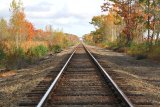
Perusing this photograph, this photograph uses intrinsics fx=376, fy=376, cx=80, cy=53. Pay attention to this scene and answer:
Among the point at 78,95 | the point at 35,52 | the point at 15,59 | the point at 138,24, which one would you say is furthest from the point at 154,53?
the point at 138,24

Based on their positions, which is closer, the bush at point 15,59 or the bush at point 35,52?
the bush at point 15,59

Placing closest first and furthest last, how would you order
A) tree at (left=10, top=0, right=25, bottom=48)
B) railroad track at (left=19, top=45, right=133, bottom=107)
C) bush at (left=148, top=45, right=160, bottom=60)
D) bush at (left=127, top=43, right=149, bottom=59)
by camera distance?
railroad track at (left=19, top=45, right=133, bottom=107), bush at (left=148, top=45, right=160, bottom=60), bush at (left=127, top=43, right=149, bottom=59), tree at (left=10, top=0, right=25, bottom=48)

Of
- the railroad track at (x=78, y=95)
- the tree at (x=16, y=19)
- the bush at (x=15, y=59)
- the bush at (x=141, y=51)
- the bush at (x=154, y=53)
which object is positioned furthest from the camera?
the tree at (x=16, y=19)

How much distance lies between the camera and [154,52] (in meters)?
28.3

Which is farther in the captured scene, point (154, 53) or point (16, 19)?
point (16, 19)

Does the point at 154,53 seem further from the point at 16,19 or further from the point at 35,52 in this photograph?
the point at 16,19

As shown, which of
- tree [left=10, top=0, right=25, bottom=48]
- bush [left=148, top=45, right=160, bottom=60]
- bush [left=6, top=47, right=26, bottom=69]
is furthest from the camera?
tree [left=10, top=0, right=25, bottom=48]

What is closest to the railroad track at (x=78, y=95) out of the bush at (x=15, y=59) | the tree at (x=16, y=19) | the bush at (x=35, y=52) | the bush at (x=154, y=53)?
the bush at (x=15, y=59)

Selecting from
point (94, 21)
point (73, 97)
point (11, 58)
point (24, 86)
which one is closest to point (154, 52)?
point (11, 58)

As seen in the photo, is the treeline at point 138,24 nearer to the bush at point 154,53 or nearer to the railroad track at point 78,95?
the bush at point 154,53

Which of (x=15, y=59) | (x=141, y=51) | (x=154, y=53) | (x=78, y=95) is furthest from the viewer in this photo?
(x=141, y=51)

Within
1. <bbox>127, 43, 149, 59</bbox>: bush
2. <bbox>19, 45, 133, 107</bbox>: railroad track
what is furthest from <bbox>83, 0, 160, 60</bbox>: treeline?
<bbox>19, 45, 133, 107</bbox>: railroad track

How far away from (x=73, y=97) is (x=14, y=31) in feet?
184

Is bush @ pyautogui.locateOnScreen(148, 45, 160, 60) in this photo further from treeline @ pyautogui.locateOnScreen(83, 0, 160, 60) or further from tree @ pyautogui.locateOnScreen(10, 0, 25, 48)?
tree @ pyautogui.locateOnScreen(10, 0, 25, 48)
